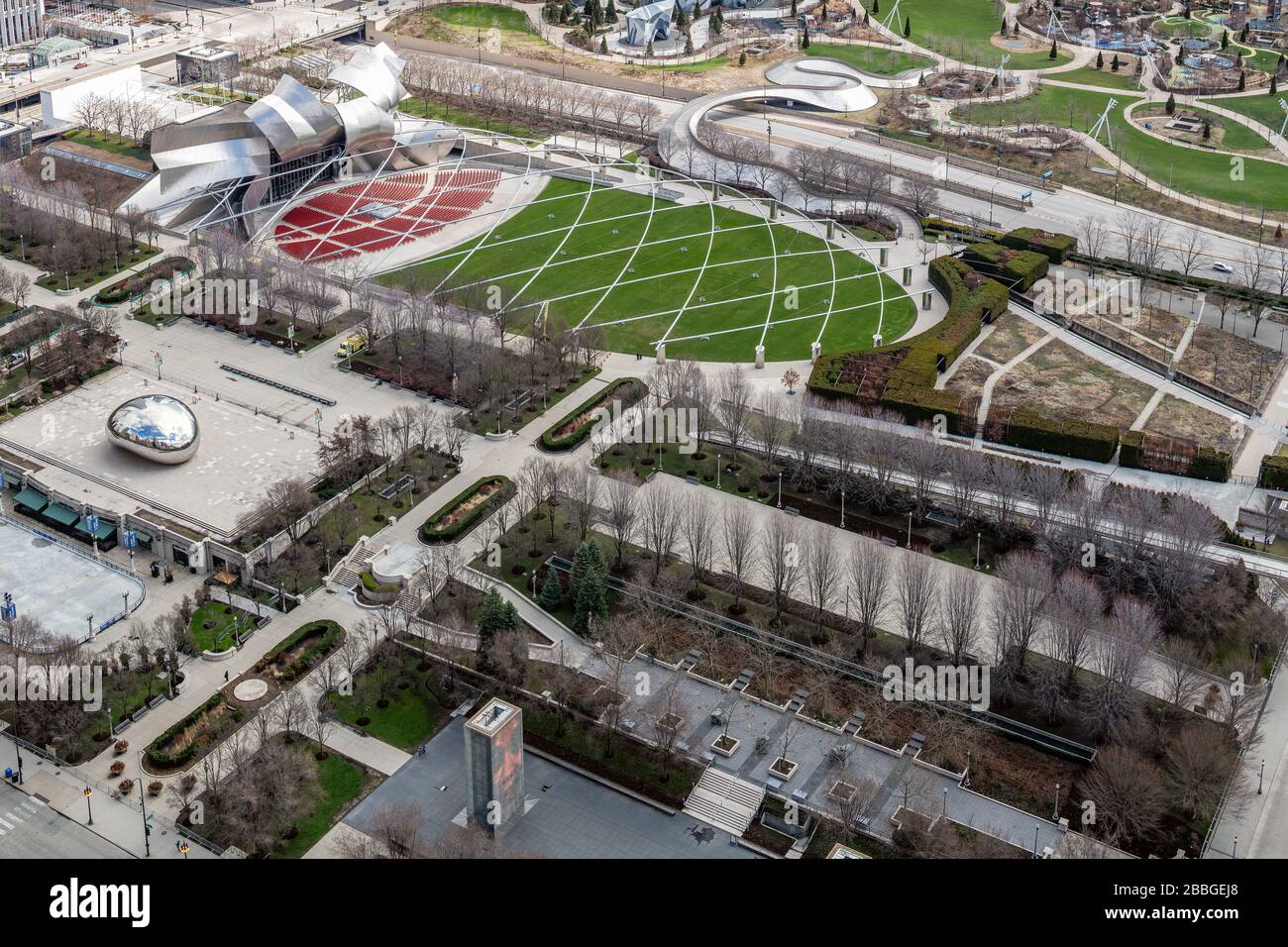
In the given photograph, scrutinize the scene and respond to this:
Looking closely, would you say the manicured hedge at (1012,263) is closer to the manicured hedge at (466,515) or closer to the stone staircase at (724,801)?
the manicured hedge at (466,515)

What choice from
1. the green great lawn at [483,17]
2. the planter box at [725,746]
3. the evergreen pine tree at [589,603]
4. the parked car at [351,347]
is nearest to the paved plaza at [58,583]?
the evergreen pine tree at [589,603]

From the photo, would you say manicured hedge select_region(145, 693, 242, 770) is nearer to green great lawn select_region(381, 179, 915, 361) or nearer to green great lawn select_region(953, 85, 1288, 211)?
green great lawn select_region(381, 179, 915, 361)

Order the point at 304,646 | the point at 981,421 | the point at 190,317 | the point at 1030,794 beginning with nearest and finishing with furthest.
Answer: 1. the point at 1030,794
2. the point at 304,646
3. the point at 981,421
4. the point at 190,317

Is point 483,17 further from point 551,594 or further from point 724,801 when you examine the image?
point 724,801

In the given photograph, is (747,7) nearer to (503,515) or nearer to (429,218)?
(429,218)

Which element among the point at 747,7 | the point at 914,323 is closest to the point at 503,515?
the point at 914,323
